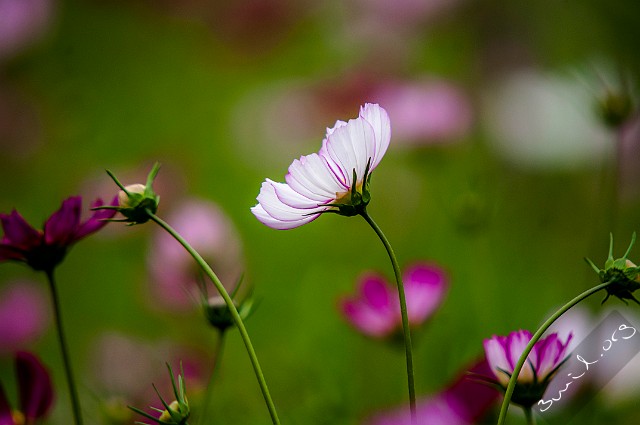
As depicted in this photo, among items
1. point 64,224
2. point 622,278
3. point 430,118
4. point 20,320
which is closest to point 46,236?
point 64,224

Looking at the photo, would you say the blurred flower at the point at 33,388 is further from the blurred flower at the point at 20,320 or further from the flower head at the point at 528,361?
the blurred flower at the point at 20,320

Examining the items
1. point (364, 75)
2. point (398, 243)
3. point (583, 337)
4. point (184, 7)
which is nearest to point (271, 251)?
point (398, 243)

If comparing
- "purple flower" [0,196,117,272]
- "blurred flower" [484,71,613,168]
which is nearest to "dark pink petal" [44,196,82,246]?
"purple flower" [0,196,117,272]

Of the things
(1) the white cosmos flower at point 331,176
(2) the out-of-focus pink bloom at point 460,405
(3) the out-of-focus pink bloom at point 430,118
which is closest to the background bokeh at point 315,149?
(3) the out-of-focus pink bloom at point 430,118

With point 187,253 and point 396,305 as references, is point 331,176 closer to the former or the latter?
point 396,305

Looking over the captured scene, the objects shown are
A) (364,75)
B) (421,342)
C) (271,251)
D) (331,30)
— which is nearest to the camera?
(421,342)

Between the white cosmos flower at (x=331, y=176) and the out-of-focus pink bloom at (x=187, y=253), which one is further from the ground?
the white cosmos flower at (x=331, y=176)

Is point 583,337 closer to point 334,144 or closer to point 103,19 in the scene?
point 334,144
